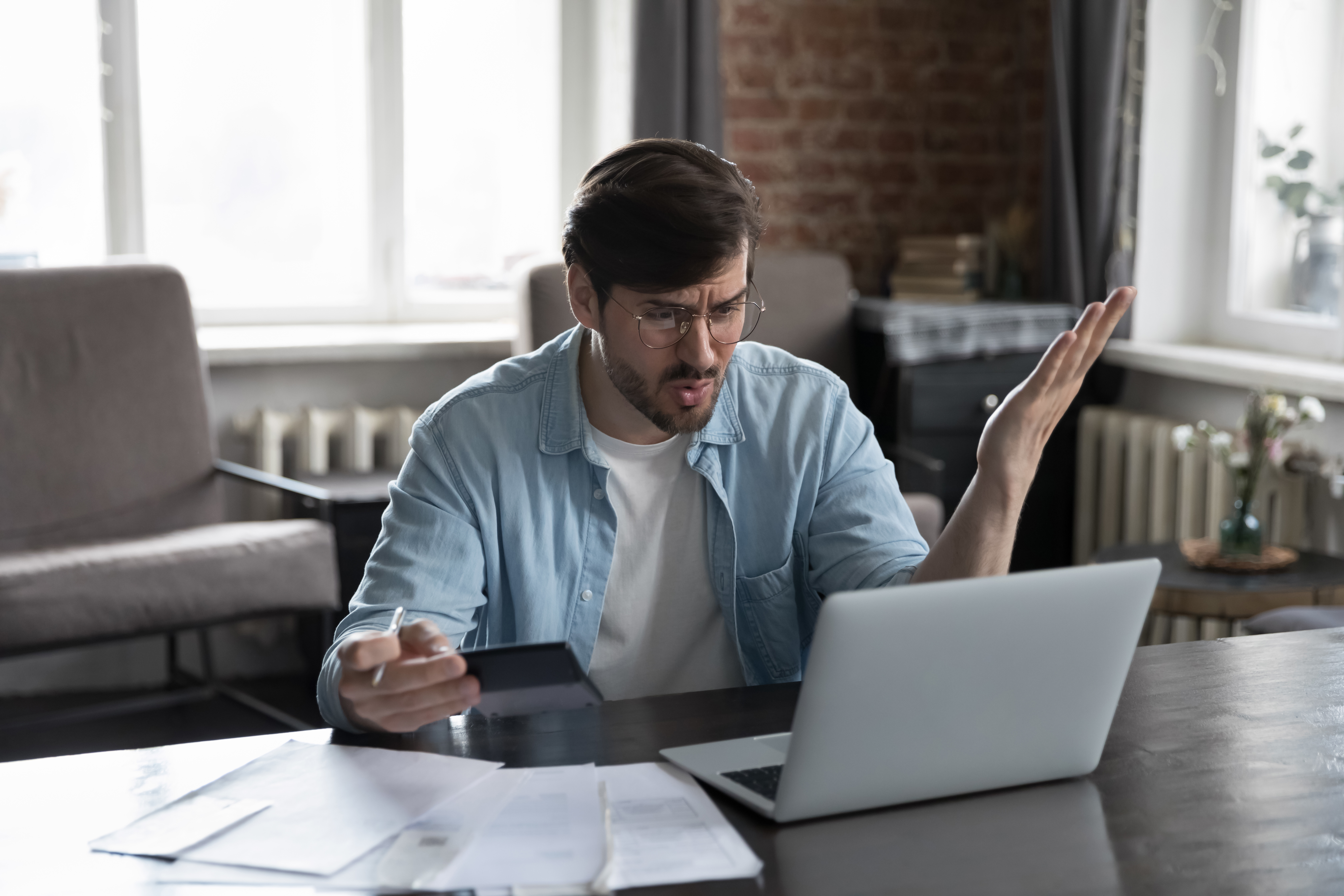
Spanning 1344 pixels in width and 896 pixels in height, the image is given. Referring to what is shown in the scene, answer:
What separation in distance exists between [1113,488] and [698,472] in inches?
90.4

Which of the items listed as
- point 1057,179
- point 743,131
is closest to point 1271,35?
point 1057,179

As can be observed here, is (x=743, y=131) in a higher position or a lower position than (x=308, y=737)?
higher

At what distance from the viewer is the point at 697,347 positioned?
1.50 m

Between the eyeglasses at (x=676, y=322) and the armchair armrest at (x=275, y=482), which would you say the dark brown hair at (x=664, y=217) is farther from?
the armchair armrest at (x=275, y=482)

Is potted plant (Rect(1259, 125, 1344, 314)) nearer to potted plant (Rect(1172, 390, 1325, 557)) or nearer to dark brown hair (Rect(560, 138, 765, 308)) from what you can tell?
potted plant (Rect(1172, 390, 1325, 557))

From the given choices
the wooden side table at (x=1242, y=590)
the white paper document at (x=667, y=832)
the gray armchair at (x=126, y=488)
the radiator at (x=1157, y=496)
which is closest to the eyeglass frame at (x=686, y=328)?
the white paper document at (x=667, y=832)

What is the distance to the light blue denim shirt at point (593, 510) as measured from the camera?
1510mm

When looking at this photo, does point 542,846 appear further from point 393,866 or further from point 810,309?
point 810,309

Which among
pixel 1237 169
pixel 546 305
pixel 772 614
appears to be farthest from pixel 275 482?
pixel 1237 169

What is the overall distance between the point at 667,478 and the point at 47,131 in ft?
9.08

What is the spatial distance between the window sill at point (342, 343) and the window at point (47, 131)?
46cm

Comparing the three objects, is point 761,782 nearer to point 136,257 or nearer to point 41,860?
point 41,860

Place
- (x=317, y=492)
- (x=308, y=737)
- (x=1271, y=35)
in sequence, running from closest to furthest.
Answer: (x=308, y=737) < (x=317, y=492) < (x=1271, y=35)

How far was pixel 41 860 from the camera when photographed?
99 centimetres
